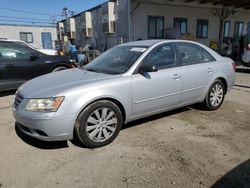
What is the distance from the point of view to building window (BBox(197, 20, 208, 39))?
57.6ft

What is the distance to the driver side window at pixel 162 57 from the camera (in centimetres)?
398

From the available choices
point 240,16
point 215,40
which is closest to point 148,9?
point 215,40

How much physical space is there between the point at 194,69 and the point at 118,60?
143cm

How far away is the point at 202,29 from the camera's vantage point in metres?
17.8

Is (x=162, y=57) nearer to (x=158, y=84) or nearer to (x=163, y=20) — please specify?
(x=158, y=84)

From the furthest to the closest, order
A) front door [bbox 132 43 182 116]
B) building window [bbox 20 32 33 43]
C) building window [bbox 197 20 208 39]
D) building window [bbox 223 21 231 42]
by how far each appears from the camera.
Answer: building window [bbox 20 32 33 43] < building window [bbox 223 21 231 42] < building window [bbox 197 20 208 39] < front door [bbox 132 43 182 116]

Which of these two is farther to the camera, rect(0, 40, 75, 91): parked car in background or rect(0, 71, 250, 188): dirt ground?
rect(0, 40, 75, 91): parked car in background

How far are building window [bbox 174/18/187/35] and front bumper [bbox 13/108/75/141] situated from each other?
14.9 meters

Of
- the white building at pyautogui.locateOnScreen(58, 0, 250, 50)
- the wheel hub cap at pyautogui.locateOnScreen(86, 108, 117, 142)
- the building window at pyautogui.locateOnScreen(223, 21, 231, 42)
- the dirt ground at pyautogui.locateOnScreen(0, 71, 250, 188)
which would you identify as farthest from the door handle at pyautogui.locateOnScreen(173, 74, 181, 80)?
the building window at pyautogui.locateOnScreen(223, 21, 231, 42)

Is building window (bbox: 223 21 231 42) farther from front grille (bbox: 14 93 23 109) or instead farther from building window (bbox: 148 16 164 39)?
front grille (bbox: 14 93 23 109)

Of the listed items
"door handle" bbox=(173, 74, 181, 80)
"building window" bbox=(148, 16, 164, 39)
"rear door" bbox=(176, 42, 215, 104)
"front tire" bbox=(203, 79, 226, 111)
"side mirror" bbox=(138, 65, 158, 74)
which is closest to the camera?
"side mirror" bbox=(138, 65, 158, 74)

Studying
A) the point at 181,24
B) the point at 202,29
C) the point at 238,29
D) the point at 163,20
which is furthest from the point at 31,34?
the point at 238,29

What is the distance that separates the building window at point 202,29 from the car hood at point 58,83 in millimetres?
15471

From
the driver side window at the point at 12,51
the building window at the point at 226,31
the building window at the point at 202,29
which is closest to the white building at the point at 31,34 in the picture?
the building window at the point at 202,29
